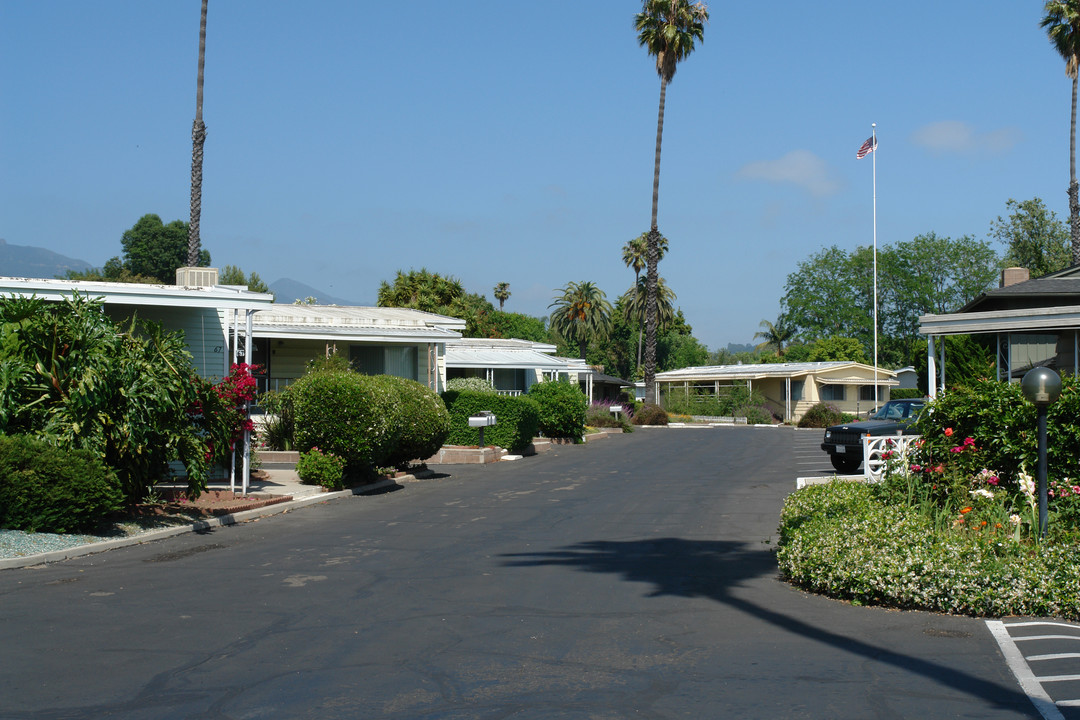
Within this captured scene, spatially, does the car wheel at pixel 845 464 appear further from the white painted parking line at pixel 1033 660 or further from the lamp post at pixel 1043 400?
the white painted parking line at pixel 1033 660

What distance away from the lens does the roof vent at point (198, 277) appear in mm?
18109

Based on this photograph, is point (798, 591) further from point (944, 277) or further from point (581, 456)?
point (944, 277)

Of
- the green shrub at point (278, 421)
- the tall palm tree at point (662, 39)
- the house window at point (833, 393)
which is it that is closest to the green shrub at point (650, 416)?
the tall palm tree at point (662, 39)

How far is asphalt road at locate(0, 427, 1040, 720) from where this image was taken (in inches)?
233

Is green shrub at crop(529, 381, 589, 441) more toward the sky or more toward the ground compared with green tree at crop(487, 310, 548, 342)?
more toward the ground

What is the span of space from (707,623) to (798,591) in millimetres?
1758

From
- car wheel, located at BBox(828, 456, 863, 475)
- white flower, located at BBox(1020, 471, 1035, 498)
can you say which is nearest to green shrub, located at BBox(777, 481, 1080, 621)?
white flower, located at BBox(1020, 471, 1035, 498)

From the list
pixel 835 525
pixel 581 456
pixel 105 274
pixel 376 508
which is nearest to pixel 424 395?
pixel 376 508

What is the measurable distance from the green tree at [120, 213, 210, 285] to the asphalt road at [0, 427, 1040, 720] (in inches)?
3312

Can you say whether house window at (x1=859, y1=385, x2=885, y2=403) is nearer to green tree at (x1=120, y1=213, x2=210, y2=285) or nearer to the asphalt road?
the asphalt road

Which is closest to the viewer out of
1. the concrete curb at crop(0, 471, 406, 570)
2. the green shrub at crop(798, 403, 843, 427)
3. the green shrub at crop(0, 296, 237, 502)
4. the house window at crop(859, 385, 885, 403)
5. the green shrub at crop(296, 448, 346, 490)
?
the concrete curb at crop(0, 471, 406, 570)

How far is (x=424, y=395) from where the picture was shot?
2031 centimetres

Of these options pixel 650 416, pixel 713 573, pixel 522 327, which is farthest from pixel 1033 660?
pixel 522 327

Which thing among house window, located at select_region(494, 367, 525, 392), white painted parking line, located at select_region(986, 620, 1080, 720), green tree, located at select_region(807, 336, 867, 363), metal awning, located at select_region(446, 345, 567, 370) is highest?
green tree, located at select_region(807, 336, 867, 363)
